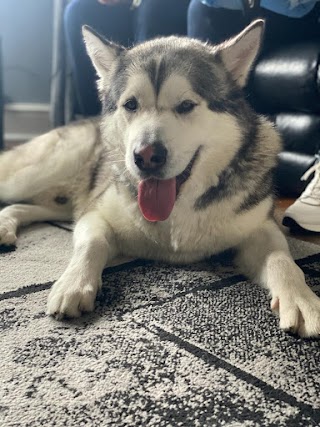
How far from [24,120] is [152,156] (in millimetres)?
3694

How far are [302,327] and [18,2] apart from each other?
14.0 feet

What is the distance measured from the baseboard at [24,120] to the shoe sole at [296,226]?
10.5 ft

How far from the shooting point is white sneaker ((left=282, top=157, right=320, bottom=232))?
1.97 meters

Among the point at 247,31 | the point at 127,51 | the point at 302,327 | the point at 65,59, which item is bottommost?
the point at 65,59

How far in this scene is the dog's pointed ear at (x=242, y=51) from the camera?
1.51m

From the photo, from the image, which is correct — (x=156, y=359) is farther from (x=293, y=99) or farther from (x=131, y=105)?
(x=293, y=99)

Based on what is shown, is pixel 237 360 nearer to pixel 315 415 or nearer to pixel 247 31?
pixel 315 415

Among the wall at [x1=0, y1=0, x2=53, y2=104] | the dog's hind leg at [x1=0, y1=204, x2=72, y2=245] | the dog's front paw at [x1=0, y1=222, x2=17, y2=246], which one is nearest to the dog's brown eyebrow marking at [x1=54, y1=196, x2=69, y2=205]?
the dog's hind leg at [x1=0, y1=204, x2=72, y2=245]

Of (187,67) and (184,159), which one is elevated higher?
(187,67)

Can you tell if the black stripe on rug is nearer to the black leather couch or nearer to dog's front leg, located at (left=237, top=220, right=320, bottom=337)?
dog's front leg, located at (left=237, top=220, right=320, bottom=337)

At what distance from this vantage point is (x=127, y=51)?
5.43ft

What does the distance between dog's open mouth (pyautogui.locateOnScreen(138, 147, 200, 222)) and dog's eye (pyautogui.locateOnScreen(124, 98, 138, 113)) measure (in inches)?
8.5

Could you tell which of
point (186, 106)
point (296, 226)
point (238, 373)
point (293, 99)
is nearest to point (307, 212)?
point (296, 226)

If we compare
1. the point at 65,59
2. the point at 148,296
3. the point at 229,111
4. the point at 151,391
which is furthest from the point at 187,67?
the point at 65,59
